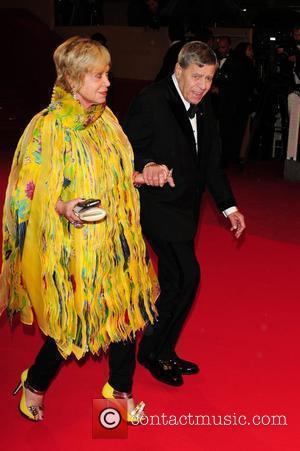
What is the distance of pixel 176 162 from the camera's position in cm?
336

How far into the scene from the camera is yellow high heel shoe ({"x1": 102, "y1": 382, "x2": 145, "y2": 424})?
3184mm

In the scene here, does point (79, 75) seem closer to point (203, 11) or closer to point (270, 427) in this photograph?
point (270, 427)

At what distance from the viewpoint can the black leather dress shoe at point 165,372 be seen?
3.56 metres

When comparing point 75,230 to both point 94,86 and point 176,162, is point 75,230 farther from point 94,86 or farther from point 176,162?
point 176,162

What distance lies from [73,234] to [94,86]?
0.54 m

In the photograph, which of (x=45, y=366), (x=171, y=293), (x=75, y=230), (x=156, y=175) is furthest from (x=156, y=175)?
(x=45, y=366)

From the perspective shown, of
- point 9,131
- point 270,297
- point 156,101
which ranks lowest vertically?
point 9,131

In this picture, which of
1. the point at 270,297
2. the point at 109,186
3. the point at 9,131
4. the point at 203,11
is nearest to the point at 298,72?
the point at 203,11

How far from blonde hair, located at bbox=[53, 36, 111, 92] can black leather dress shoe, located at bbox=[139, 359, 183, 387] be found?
1.41 metres

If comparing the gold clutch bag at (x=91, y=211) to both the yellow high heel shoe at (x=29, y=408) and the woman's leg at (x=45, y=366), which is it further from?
the yellow high heel shoe at (x=29, y=408)

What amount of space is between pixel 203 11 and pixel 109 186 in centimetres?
725

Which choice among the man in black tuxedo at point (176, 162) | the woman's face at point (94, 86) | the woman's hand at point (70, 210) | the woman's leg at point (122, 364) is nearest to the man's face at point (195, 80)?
the man in black tuxedo at point (176, 162)

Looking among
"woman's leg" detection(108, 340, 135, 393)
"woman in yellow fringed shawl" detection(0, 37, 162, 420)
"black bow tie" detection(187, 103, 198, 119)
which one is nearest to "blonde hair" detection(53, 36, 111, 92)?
"woman in yellow fringed shawl" detection(0, 37, 162, 420)

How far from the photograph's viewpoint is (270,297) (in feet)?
15.5
